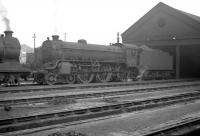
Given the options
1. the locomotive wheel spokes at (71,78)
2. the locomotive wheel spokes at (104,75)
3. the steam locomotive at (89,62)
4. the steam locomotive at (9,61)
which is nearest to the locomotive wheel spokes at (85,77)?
the steam locomotive at (89,62)

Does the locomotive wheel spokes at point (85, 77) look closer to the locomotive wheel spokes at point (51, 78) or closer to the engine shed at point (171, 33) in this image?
the locomotive wheel spokes at point (51, 78)

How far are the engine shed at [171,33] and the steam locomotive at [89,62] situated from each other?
6528 mm

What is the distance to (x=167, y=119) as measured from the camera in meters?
8.02

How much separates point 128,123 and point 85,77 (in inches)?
560

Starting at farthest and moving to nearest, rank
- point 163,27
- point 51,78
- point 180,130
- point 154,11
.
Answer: point 154,11
point 163,27
point 51,78
point 180,130

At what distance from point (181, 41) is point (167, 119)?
27.3 metres

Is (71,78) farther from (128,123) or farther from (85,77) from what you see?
(128,123)

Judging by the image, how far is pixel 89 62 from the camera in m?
21.9

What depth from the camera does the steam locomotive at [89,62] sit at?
1956cm

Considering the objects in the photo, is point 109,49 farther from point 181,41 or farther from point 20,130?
point 20,130

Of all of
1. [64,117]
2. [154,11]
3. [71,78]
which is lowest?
[64,117]

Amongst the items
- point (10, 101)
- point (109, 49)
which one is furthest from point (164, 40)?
point (10, 101)

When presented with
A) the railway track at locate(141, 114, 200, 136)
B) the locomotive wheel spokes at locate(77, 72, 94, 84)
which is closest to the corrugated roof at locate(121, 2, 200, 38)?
the locomotive wheel spokes at locate(77, 72, 94, 84)

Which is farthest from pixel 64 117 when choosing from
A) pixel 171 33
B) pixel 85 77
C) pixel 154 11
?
pixel 154 11
